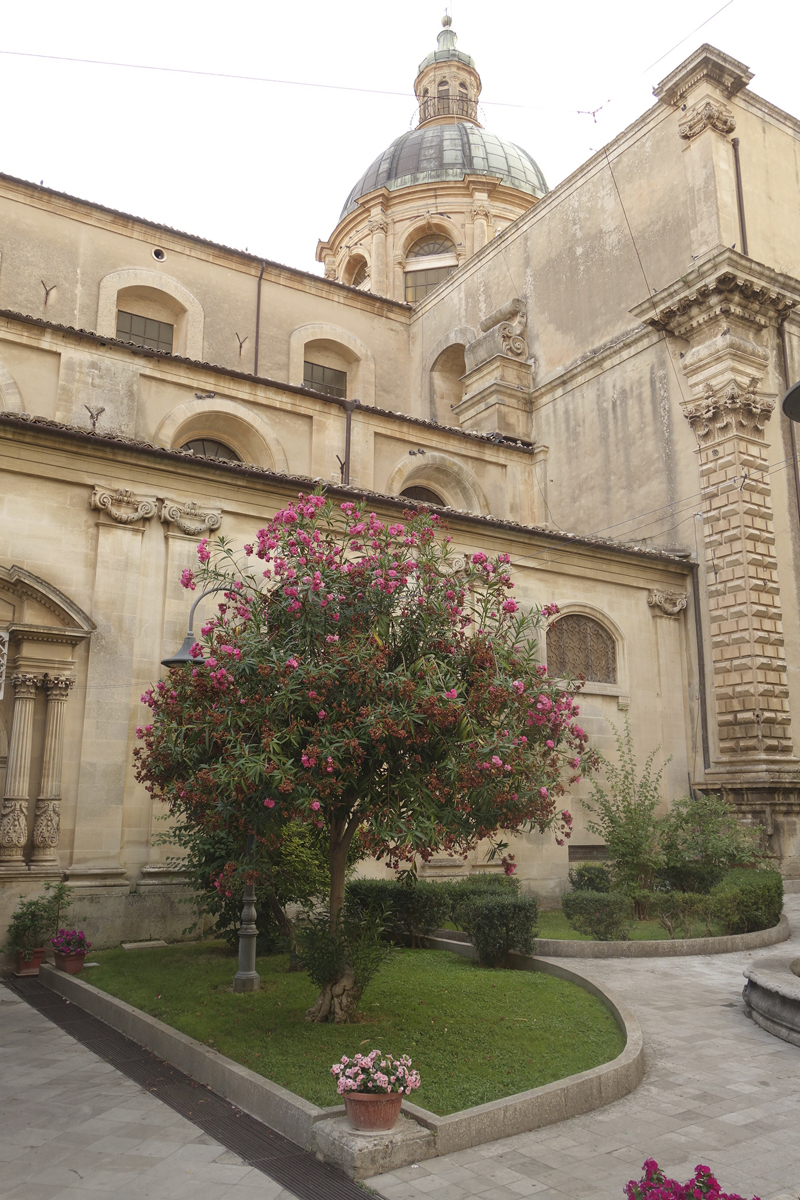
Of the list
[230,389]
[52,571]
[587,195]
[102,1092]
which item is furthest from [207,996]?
[587,195]

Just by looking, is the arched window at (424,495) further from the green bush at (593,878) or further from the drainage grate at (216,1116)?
the drainage grate at (216,1116)

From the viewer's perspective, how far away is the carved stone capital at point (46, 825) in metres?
11.3

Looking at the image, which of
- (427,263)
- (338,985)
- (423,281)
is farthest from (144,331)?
(338,985)

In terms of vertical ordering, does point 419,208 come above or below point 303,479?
above

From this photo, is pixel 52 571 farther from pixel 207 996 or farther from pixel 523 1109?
→ pixel 523 1109

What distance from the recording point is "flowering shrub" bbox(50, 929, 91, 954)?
33.9 ft

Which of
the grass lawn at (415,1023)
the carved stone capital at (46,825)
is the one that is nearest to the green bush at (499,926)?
the grass lawn at (415,1023)

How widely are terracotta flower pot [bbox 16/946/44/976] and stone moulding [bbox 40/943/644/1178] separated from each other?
153 inches

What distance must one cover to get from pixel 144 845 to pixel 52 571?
3805 millimetres

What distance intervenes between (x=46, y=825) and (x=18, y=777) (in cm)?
68

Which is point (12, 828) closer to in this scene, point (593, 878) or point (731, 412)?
point (593, 878)

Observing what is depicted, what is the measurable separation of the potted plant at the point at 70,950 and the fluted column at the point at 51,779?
1.18m

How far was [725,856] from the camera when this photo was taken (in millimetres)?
13398

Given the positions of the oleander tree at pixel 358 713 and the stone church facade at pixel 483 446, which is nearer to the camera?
the oleander tree at pixel 358 713
